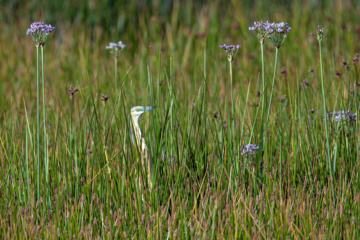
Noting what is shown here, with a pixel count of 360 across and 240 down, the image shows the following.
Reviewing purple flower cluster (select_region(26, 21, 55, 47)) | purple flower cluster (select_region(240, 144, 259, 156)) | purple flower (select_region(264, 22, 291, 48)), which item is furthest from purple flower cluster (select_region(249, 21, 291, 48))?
purple flower cluster (select_region(26, 21, 55, 47))

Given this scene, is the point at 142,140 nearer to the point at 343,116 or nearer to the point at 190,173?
the point at 190,173

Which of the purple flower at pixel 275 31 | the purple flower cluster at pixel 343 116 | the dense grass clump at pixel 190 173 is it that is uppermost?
the purple flower at pixel 275 31

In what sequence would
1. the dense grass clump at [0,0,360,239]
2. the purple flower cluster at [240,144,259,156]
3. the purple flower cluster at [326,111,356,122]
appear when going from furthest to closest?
the purple flower cluster at [326,111,356,122] < the purple flower cluster at [240,144,259,156] < the dense grass clump at [0,0,360,239]

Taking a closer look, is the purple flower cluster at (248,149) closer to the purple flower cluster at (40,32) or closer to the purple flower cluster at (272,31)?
the purple flower cluster at (272,31)

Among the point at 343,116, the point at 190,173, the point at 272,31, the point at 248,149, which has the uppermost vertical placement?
the point at 272,31

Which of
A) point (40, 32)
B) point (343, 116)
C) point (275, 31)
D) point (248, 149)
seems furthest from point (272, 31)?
point (40, 32)

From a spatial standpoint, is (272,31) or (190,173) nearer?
(272,31)

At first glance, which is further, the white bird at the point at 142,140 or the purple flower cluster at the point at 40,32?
the white bird at the point at 142,140

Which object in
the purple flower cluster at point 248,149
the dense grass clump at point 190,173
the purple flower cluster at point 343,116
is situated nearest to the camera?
the dense grass clump at point 190,173

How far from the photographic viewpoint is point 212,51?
5789 mm

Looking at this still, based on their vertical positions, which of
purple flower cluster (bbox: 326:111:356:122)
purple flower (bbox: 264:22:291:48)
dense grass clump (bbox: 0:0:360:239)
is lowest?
dense grass clump (bbox: 0:0:360:239)

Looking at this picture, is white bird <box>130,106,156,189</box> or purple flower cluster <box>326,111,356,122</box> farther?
purple flower cluster <box>326,111,356,122</box>

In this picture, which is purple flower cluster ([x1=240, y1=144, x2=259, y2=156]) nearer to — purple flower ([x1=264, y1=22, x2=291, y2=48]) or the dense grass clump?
A: the dense grass clump

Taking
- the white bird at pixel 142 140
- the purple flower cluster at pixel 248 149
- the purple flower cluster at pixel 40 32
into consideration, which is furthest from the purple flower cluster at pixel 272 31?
the purple flower cluster at pixel 40 32
